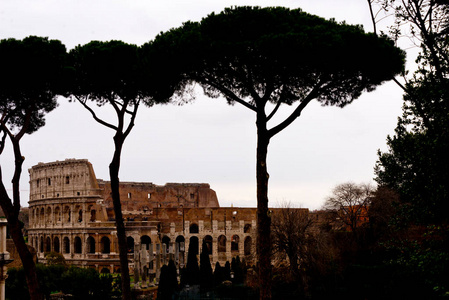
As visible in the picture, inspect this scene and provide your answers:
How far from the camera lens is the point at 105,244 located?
35.3m

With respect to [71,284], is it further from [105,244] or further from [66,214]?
[66,214]

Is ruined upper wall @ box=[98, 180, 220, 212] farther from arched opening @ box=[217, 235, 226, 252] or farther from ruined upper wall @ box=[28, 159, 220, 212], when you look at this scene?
arched opening @ box=[217, 235, 226, 252]

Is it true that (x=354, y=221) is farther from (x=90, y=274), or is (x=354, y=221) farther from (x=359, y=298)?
(x=90, y=274)

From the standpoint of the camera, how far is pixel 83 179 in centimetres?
3647

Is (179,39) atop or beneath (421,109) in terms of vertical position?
atop

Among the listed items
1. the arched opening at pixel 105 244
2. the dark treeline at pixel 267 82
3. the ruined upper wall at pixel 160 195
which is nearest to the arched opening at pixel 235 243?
the ruined upper wall at pixel 160 195

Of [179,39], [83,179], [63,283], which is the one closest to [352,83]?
[179,39]

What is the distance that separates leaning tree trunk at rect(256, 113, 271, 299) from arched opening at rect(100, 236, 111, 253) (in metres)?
28.1

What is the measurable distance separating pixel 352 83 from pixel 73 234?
100 ft

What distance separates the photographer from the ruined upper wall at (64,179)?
36.4 m

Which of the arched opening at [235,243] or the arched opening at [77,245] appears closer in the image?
the arched opening at [77,245]

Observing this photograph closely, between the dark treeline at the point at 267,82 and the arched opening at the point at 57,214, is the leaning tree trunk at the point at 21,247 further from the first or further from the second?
the arched opening at the point at 57,214

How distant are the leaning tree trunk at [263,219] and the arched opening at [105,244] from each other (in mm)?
28148

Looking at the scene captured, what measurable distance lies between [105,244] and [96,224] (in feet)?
5.37
